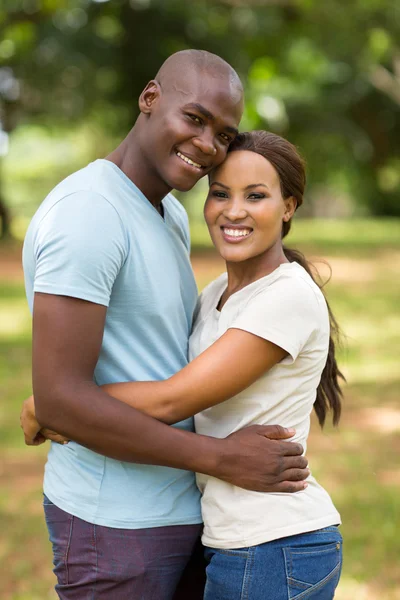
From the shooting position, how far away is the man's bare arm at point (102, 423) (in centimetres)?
193

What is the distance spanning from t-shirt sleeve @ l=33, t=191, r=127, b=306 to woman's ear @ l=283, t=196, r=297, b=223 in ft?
1.90

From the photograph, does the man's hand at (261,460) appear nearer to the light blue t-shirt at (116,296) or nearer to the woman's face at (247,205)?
the light blue t-shirt at (116,296)

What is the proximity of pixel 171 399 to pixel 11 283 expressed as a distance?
44.0 feet

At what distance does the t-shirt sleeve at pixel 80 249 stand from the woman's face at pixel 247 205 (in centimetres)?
39

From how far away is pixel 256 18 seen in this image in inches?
599

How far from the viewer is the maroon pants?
2.10 m

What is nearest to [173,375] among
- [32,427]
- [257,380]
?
[257,380]

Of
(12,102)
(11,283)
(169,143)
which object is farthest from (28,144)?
(169,143)

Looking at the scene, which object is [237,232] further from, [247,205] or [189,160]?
[189,160]

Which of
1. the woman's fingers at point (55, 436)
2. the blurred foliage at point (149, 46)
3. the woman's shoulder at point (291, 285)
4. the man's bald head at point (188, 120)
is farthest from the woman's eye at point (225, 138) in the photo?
the blurred foliage at point (149, 46)

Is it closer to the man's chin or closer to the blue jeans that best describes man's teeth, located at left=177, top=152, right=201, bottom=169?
the man's chin

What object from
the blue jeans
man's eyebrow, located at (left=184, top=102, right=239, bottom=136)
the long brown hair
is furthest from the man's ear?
the blue jeans

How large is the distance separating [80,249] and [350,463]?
4.68 metres

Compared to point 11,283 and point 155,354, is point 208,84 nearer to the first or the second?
point 155,354
